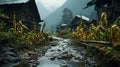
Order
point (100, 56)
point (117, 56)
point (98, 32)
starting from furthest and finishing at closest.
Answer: point (98, 32), point (100, 56), point (117, 56)

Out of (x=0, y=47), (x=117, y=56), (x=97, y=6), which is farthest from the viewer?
(x=97, y=6)

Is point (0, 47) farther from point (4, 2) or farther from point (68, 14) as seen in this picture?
point (68, 14)

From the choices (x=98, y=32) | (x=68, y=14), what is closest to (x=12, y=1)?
(x=98, y=32)

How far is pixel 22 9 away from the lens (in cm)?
2197

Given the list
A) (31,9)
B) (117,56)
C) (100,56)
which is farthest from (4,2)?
(117,56)

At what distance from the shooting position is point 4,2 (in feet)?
57.8

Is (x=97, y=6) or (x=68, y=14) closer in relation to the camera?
(x=97, y=6)

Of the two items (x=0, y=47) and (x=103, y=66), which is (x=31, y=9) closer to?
(x=0, y=47)

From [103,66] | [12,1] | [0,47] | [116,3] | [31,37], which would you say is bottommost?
[103,66]

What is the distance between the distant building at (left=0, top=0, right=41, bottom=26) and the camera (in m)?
17.9

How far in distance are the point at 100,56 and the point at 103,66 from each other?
2.11 ft

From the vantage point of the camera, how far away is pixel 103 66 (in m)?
6.01

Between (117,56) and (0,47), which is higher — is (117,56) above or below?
below

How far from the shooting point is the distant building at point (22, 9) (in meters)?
17.9
